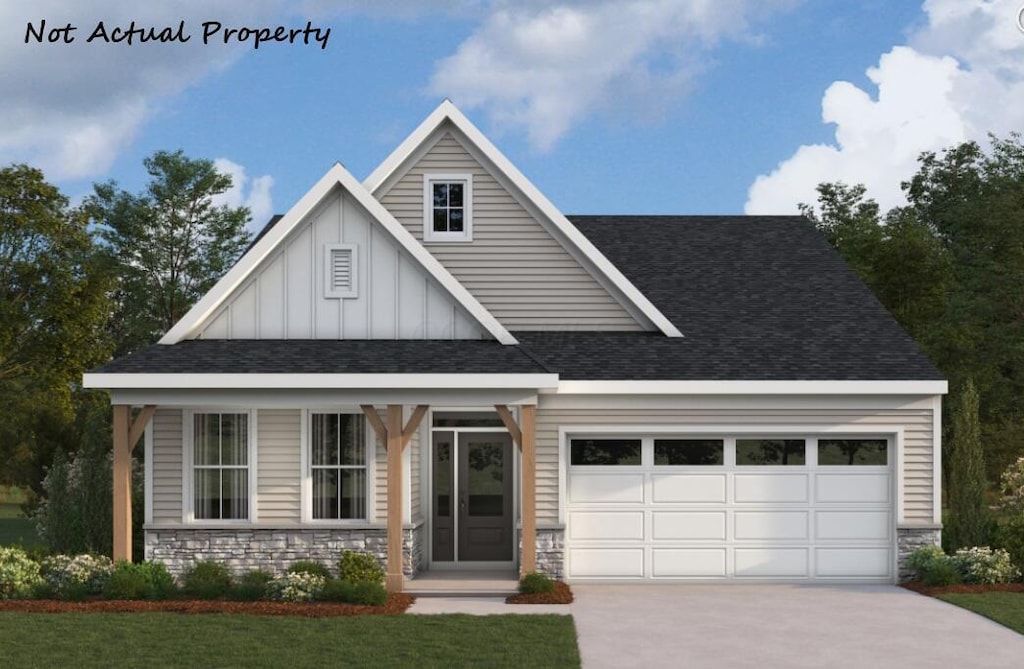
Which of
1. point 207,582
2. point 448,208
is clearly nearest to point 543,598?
point 207,582

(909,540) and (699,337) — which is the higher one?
(699,337)

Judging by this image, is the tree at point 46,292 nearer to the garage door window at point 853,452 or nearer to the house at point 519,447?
the house at point 519,447

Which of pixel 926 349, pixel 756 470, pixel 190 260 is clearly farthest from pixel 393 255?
pixel 190 260

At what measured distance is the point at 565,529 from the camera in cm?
1933

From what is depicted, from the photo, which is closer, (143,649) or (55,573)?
(143,649)

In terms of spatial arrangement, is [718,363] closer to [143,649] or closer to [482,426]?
[482,426]

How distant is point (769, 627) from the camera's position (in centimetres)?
1527

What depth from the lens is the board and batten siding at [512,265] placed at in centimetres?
2150

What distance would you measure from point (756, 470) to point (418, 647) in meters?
7.87

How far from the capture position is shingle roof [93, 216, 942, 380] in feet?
59.4

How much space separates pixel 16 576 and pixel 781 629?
414 inches

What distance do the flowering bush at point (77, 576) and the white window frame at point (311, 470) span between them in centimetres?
304

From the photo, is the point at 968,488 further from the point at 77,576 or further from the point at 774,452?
the point at 77,576

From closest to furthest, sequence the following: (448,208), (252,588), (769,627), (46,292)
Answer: (769,627)
(252,588)
(448,208)
(46,292)
